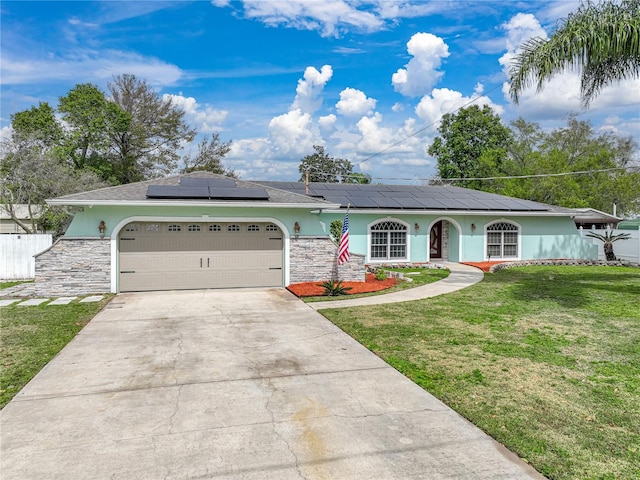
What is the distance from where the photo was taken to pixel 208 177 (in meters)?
15.8

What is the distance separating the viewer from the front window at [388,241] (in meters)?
18.5

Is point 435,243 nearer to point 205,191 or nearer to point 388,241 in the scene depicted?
point 388,241

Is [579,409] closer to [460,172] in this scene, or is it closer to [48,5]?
[48,5]

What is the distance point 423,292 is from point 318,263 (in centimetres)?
361

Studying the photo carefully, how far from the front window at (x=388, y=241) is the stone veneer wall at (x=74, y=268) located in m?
10.8

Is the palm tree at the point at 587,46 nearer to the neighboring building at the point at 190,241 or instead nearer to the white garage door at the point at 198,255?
the neighboring building at the point at 190,241

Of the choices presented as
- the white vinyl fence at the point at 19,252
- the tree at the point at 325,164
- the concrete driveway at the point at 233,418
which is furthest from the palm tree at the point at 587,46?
the tree at the point at 325,164

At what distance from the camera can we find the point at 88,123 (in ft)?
86.3

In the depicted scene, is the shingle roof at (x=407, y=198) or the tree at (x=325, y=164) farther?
the tree at (x=325, y=164)

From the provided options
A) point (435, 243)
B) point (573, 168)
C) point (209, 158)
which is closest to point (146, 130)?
point (209, 158)

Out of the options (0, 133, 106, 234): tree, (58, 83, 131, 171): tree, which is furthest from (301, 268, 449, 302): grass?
(58, 83, 131, 171): tree

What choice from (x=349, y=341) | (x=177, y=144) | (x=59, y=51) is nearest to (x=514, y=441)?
(x=349, y=341)

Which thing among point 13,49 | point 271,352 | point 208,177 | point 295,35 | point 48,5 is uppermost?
point 295,35

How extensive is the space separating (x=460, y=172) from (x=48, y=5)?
35.5 m
